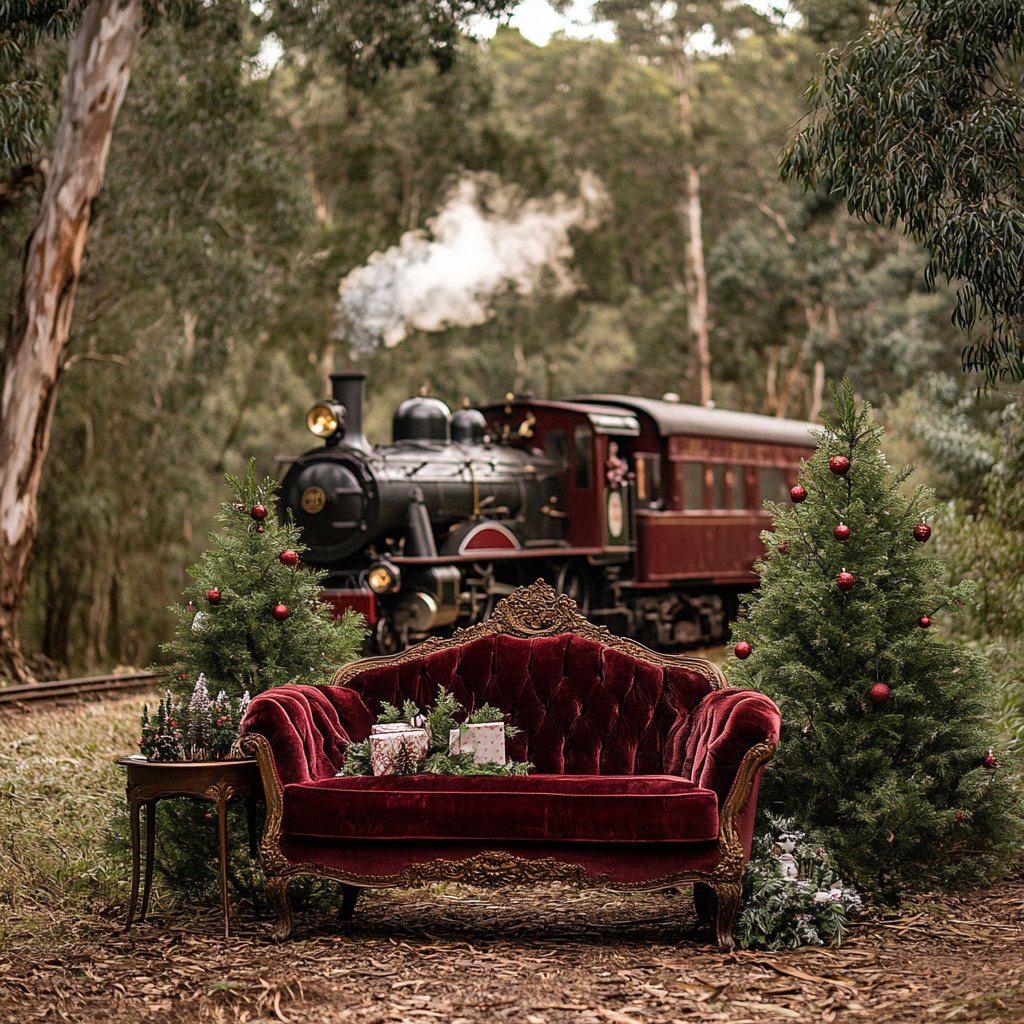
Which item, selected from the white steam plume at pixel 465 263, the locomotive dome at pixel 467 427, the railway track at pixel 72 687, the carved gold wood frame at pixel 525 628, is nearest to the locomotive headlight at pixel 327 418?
the locomotive dome at pixel 467 427

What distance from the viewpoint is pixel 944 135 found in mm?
7695

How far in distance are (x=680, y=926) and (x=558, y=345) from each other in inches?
1066

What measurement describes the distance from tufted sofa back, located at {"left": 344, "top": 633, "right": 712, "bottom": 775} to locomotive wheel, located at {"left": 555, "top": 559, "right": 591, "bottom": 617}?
6.91m

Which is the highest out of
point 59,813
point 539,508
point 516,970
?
point 539,508

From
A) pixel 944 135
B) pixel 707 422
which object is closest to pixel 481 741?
pixel 944 135

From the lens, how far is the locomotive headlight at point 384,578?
1034 cm

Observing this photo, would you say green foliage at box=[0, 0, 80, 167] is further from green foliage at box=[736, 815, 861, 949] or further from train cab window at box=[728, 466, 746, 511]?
green foliage at box=[736, 815, 861, 949]

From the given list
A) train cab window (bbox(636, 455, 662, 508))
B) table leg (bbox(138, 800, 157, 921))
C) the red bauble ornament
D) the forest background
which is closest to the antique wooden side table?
table leg (bbox(138, 800, 157, 921))

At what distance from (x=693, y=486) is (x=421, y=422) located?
3487mm

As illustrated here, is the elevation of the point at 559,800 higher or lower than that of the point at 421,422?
lower

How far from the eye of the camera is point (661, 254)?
3203cm

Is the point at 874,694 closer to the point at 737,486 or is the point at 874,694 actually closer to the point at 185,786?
the point at 185,786

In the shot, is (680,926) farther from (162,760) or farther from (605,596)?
(605,596)

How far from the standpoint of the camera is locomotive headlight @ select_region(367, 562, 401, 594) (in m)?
10.3
